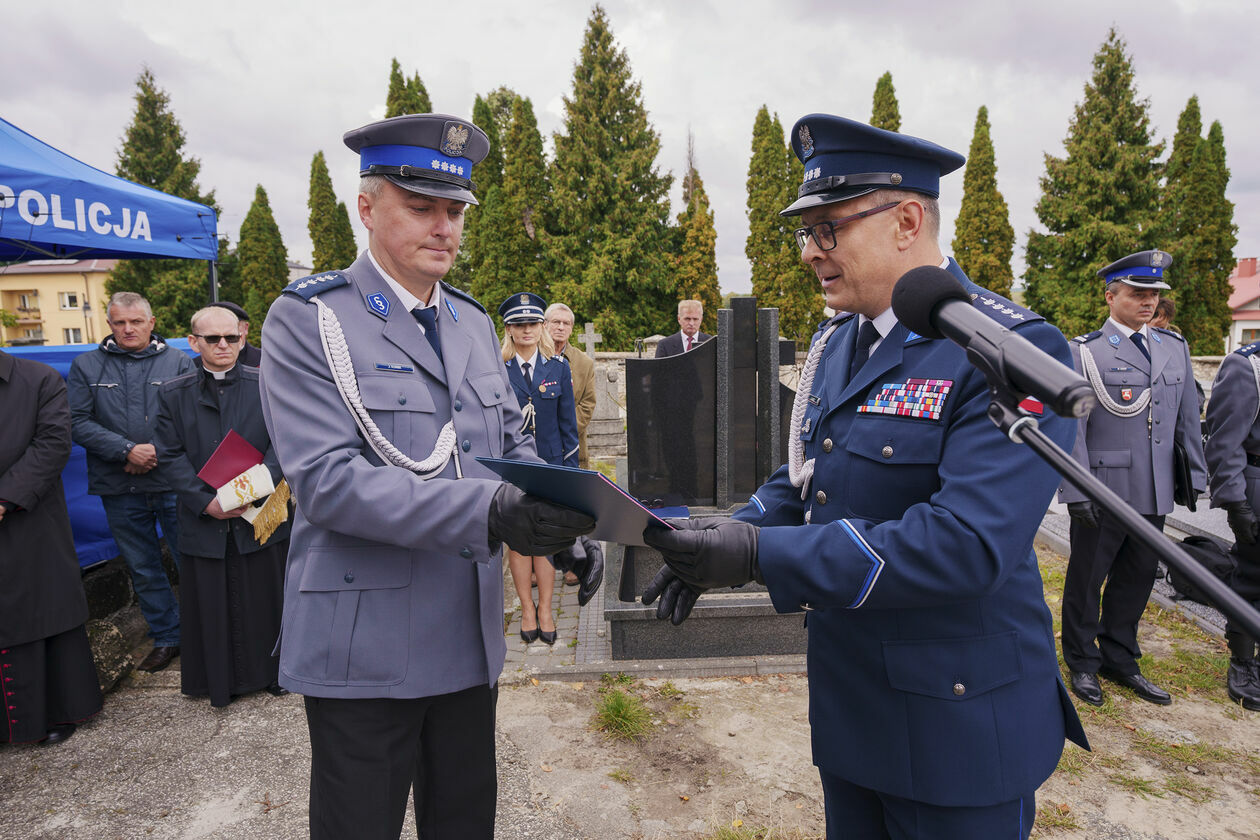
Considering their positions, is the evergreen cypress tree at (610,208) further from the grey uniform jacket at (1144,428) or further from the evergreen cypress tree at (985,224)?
the grey uniform jacket at (1144,428)

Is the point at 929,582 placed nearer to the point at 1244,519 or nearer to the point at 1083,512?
the point at 1083,512

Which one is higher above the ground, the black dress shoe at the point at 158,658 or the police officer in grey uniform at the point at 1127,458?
the police officer in grey uniform at the point at 1127,458

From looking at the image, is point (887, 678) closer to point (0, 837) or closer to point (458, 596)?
point (458, 596)

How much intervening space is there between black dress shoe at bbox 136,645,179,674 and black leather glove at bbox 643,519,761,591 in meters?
4.78

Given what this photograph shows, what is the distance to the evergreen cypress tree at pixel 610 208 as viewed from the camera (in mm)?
26906

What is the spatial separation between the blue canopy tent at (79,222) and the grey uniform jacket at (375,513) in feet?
14.4

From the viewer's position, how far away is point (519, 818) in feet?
10.6

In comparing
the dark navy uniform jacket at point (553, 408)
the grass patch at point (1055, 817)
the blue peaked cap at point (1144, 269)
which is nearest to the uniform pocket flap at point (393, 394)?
the grass patch at point (1055, 817)

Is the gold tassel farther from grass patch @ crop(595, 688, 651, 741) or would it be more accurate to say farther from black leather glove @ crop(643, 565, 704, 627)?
black leather glove @ crop(643, 565, 704, 627)

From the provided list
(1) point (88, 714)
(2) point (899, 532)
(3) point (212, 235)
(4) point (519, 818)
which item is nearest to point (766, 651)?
(4) point (519, 818)

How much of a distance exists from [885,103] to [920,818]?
31.8m

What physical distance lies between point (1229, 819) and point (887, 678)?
9.03ft

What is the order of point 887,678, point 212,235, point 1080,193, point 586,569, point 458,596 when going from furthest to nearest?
point 1080,193 → point 212,235 → point 586,569 → point 458,596 → point 887,678

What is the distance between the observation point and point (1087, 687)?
4.26 metres
